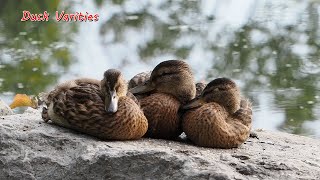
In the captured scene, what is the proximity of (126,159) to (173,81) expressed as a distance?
2.51 feet

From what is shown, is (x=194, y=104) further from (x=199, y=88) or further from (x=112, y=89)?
(x=112, y=89)

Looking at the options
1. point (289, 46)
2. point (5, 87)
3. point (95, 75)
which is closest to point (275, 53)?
point (289, 46)

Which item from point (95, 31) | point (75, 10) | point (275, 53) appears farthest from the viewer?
point (75, 10)

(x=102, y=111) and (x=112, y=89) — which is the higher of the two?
(x=112, y=89)

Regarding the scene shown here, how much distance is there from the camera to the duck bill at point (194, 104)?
443 cm

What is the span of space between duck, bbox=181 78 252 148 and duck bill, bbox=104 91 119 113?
47cm

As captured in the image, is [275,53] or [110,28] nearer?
[275,53]

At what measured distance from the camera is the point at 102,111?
4148mm

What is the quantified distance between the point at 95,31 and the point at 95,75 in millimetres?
2162

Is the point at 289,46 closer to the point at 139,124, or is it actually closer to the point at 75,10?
the point at 75,10

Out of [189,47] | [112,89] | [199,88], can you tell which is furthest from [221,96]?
[189,47]

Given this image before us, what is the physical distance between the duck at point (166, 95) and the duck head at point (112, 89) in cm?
22

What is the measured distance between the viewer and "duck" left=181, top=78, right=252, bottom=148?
4.26 m

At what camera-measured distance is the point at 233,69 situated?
818cm
